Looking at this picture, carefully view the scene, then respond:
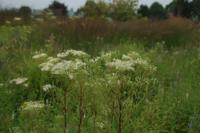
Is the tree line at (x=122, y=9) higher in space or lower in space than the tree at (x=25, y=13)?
lower

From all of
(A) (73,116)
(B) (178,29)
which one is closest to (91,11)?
(B) (178,29)

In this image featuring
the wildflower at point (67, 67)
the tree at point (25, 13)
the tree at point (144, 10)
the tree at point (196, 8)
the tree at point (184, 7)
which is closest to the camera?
the wildflower at point (67, 67)

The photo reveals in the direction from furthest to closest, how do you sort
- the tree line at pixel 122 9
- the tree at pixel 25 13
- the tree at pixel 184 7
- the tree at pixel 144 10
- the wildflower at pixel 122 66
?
the tree at pixel 144 10
the tree at pixel 184 7
the tree line at pixel 122 9
the tree at pixel 25 13
the wildflower at pixel 122 66

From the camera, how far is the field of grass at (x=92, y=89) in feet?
10.4

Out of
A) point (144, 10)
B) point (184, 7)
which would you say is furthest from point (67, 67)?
point (144, 10)

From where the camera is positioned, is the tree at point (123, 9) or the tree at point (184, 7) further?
the tree at point (184, 7)

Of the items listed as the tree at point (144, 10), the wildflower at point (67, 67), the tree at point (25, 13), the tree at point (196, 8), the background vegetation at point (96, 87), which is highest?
the wildflower at point (67, 67)

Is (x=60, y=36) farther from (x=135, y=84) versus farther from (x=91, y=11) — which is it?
(x=91, y=11)

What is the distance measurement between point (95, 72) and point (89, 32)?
902 cm

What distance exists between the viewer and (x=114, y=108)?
10.4 feet

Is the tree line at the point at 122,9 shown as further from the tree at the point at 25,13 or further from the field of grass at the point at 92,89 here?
the field of grass at the point at 92,89

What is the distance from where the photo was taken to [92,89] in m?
3.30

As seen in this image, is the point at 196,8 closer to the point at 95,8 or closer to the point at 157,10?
the point at 157,10

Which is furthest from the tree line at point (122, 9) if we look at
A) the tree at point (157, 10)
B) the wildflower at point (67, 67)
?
the wildflower at point (67, 67)
